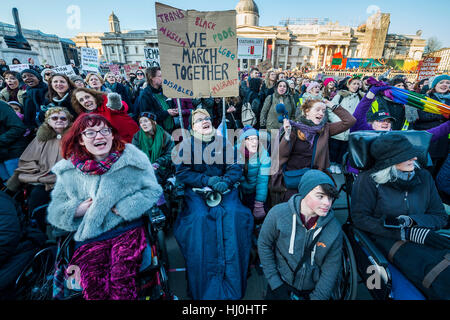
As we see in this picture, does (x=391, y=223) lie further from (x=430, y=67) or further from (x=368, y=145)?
(x=430, y=67)

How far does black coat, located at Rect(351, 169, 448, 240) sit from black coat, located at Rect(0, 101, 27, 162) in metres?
4.60

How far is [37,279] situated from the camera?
1812 mm

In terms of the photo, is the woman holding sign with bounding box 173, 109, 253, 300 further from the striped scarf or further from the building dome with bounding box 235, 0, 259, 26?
the building dome with bounding box 235, 0, 259, 26

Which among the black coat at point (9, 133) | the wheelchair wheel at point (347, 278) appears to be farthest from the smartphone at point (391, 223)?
the black coat at point (9, 133)

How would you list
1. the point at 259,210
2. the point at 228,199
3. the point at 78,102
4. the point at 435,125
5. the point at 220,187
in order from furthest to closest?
1. the point at 435,125
2. the point at 78,102
3. the point at 259,210
4. the point at 228,199
5. the point at 220,187

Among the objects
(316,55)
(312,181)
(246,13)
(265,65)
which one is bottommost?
(312,181)

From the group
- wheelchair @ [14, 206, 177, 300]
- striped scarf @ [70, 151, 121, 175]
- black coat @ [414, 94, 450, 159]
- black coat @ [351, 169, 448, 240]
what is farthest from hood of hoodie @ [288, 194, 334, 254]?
black coat @ [414, 94, 450, 159]

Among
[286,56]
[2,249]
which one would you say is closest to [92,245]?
[2,249]

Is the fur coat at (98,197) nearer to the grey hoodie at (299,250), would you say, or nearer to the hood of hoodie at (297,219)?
the grey hoodie at (299,250)

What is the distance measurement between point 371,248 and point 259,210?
1.25m

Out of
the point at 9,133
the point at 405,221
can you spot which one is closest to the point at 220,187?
the point at 405,221

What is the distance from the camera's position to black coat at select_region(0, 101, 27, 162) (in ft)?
9.39
